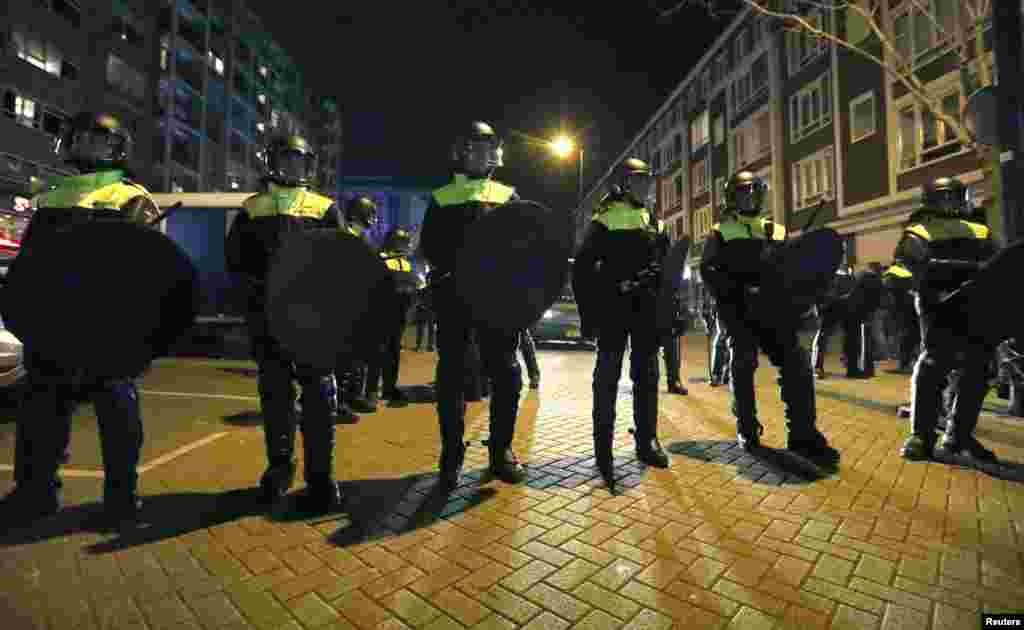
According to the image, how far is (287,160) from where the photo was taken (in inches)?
122

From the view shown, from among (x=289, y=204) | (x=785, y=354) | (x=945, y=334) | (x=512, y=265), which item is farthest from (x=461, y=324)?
(x=945, y=334)

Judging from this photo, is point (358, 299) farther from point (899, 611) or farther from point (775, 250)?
point (775, 250)

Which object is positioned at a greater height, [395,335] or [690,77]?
[690,77]

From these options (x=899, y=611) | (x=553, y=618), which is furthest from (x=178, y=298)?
(x=899, y=611)

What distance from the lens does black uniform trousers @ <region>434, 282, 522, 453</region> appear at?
3.28m

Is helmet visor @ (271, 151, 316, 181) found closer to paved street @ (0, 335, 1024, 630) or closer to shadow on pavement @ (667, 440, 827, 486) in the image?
paved street @ (0, 335, 1024, 630)

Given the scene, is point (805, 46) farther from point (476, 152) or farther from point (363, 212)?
point (476, 152)

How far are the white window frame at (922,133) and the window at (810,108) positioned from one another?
157 inches

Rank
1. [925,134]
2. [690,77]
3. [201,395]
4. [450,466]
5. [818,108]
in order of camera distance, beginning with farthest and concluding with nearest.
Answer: [690,77], [818,108], [925,134], [201,395], [450,466]

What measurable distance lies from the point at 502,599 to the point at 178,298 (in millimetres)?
2294

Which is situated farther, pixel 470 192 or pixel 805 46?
pixel 805 46

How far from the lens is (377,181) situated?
69.1 m

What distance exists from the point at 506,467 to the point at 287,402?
4.93 feet

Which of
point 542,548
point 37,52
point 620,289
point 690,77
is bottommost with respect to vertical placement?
point 542,548
